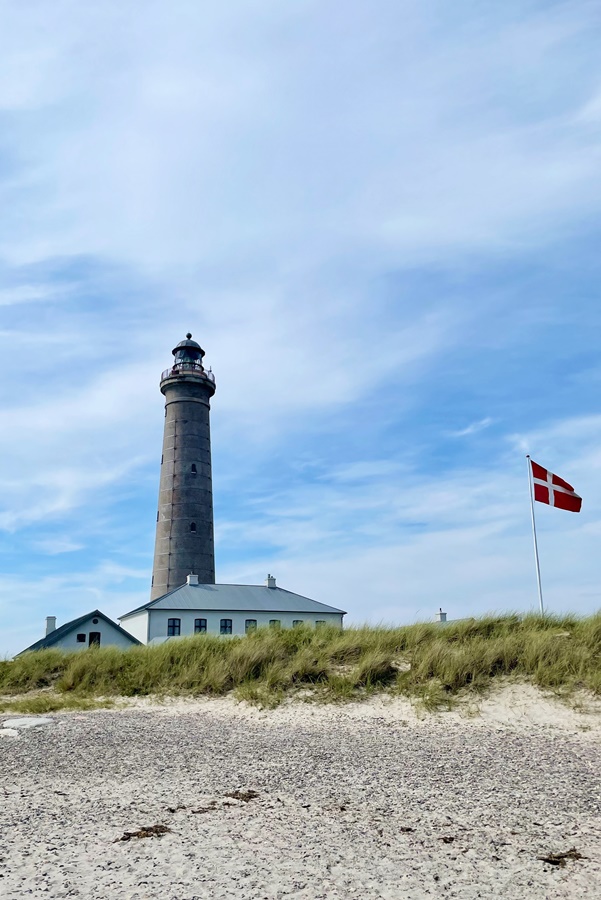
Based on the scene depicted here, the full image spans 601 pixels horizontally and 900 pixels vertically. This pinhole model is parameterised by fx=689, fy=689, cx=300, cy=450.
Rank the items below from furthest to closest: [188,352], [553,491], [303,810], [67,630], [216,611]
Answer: [188,352] → [216,611] → [67,630] → [553,491] → [303,810]

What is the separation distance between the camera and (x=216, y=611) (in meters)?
37.6

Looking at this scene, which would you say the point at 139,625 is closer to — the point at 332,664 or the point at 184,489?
the point at 184,489

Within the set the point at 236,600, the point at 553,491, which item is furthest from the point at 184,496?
the point at 553,491

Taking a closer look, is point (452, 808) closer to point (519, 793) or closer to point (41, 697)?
point (519, 793)

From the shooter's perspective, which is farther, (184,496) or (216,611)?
(184,496)

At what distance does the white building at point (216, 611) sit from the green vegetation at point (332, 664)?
65.1 feet

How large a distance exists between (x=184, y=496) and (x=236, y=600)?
6645mm

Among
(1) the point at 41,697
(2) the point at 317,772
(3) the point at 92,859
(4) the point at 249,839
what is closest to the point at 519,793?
(2) the point at 317,772

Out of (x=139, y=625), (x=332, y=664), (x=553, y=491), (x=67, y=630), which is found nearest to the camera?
(x=332, y=664)

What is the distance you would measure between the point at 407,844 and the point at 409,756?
3.32 metres

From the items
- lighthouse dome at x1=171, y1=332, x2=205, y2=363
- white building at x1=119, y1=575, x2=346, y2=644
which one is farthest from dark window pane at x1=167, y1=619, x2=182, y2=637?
lighthouse dome at x1=171, y1=332, x2=205, y2=363

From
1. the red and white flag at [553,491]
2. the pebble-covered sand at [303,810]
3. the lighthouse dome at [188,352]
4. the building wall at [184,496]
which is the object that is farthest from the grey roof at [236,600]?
the pebble-covered sand at [303,810]

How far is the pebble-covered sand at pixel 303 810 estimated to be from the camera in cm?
487

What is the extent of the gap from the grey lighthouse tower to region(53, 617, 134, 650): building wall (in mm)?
4543
